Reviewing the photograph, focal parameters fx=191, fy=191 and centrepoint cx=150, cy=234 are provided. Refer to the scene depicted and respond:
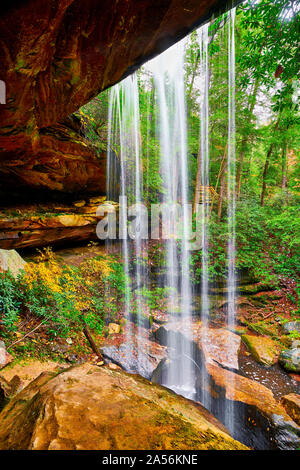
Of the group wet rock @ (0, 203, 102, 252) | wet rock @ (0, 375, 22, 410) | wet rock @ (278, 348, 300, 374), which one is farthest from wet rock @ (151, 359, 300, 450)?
wet rock @ (0, 203, 102, 252)

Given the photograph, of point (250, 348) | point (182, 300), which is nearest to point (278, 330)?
point (250, 348)

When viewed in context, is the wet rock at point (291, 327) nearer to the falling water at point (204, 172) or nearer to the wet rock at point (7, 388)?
the falling water at point (204, 172)

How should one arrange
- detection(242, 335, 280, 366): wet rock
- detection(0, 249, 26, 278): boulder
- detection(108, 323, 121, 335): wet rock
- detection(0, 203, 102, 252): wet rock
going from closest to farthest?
A: detection(0, 249, 26, 278): boulder → detection(242, 335, 280, 366): wet rock → detection(108, 323, 121, 335): wet rock → detection(0, 203, 102, 252): wet rock

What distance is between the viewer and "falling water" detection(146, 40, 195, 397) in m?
5.23

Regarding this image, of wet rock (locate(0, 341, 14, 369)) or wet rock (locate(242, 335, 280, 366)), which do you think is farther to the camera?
wet rock (locate(242, 335, 280, 366))

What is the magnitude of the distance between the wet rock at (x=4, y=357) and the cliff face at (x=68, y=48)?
3356 millimetres

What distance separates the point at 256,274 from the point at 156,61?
329 inches

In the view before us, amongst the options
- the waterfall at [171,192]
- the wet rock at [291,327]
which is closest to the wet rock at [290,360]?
the wet rock at [291,327]

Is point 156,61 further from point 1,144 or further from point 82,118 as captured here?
point 1,144

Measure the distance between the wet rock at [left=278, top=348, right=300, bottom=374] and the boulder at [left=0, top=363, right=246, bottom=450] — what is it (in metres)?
4.67

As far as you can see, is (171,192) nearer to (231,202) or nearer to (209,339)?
(231,202)

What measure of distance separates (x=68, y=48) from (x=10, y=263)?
4.69m

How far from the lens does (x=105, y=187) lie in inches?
286

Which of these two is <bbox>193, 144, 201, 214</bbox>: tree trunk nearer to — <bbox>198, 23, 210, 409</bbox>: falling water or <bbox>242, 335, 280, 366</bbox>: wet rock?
<bbox>198, 23, 210, 409</bbox>: falling water
